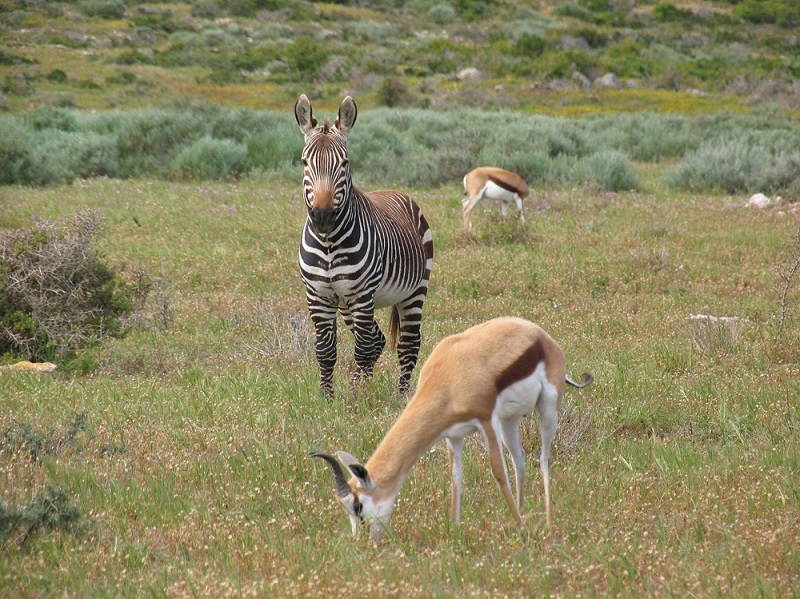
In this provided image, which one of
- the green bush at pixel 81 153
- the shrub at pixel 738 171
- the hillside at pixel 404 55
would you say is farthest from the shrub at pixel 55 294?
the hillside at pixel 404 55

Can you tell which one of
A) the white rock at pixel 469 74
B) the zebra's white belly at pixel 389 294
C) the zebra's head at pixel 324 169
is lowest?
the white rock at pixel 469 74

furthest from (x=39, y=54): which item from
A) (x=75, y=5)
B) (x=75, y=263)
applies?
(x=75, y=263)

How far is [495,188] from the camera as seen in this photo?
1739 centimetres

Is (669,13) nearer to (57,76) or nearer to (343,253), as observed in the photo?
(57,76)

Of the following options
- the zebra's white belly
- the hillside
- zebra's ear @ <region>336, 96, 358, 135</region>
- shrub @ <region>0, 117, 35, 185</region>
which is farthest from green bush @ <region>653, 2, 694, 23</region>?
zebra's ear @ <region>336, 96, 358, 135</region>

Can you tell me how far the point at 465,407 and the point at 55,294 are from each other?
645cm

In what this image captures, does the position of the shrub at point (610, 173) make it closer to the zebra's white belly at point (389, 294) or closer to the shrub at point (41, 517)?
the zebra's white belly at point (389, 294)

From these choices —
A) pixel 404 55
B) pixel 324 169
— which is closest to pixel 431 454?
pixel 324 169

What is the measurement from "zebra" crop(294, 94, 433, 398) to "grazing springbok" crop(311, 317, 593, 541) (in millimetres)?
2606

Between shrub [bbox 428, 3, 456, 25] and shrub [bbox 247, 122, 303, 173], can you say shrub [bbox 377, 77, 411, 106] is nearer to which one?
shrub [bbox 247, 122, 303, 173]

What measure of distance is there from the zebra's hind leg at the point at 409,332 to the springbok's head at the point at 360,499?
167 inches

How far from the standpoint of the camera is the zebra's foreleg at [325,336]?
8117 millimetres

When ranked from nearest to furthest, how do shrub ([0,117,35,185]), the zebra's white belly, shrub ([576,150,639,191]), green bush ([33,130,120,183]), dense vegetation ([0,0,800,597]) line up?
1. dense vegetation ([0,0,800,597])
2. the zebra's white belly
3. shrub ([0,117,35,185])
4. shrub ([576,150,639,191])
5. green bush ([33,130,120,183])

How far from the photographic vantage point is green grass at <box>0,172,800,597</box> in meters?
4.72
